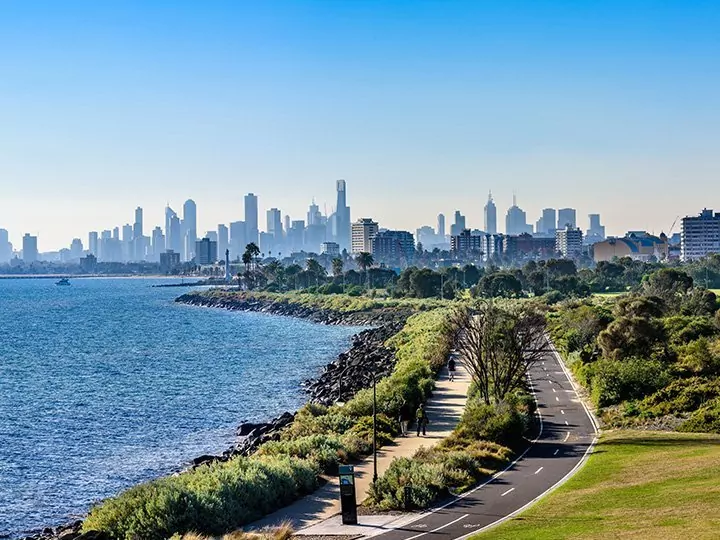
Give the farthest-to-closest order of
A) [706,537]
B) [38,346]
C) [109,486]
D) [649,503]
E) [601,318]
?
[38,346] → [601,318] → [109,486] → [649,503] → [706,537]

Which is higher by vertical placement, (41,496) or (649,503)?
(649,503)

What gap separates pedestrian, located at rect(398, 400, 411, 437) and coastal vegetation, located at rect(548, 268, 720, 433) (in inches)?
351

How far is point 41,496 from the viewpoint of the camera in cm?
3688

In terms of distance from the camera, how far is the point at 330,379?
224 feet

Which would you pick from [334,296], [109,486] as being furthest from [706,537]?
[334,296]

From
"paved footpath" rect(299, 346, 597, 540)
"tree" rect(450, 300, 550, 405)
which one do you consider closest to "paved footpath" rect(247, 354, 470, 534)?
"paved footpath" rect(299, 346, 597, 540)

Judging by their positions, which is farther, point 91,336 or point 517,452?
point 91,336

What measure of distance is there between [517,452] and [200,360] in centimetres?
5542

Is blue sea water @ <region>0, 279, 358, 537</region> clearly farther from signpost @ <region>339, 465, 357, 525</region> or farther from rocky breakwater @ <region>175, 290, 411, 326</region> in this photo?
signpost @ <region>339, 465, 357, 525</region>

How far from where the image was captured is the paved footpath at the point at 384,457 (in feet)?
89.0

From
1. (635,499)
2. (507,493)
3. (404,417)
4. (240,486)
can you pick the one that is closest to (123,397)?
(404,417)

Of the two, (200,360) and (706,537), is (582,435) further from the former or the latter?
(200,360)

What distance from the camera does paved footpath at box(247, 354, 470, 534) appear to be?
27.1 metres

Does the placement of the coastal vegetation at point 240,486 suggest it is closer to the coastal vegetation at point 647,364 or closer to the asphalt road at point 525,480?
the asphalt road at point 525,480
